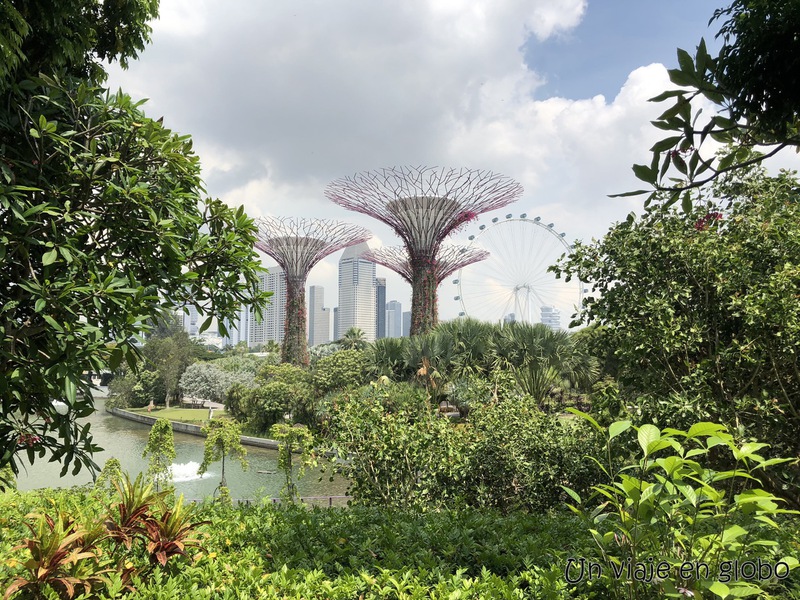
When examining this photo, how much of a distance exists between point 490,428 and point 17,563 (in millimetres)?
3286

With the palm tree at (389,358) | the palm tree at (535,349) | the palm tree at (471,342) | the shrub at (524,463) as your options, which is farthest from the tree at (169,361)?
the shrub at (524,463)

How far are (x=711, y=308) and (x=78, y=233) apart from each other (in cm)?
411

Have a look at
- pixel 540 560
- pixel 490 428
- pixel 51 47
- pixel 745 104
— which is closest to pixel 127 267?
pixel 51 47

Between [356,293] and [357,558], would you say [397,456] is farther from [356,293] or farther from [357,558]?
[356,293]

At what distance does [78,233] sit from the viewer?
2445 mm

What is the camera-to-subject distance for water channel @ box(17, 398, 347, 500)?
11.4 meters

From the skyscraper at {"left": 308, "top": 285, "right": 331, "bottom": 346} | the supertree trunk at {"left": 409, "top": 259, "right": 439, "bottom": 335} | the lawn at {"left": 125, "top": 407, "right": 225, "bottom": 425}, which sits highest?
the skyscraper at {"left": 308, "top": 285, "right": 331, "bottom": 346}

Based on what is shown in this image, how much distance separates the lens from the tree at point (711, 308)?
373cm

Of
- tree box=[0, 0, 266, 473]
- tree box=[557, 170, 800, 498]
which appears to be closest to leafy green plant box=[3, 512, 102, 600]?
tree box=[0, 0, 266, 473]

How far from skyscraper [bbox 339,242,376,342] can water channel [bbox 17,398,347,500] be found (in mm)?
135929

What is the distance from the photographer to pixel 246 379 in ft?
94.4

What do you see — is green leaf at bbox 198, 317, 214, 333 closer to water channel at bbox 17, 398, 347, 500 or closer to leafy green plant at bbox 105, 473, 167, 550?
leafy green plant at bbox 105, 473, 167, 550

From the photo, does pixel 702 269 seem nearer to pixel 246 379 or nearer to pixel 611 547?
pixel 611 547

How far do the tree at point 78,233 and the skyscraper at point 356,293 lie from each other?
150 meters
